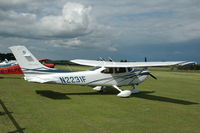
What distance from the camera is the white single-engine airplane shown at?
11055 millimetres

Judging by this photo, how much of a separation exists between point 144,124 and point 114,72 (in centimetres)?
612

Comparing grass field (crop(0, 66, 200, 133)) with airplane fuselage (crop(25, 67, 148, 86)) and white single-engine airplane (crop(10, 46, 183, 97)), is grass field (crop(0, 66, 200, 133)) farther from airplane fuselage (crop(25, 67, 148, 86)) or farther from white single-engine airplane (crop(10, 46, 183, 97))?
white single-engine airplane (crop(10, 46, 183, 97))

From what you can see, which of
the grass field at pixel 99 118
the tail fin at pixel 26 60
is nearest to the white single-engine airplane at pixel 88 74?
the tail fin at pixel 26 60

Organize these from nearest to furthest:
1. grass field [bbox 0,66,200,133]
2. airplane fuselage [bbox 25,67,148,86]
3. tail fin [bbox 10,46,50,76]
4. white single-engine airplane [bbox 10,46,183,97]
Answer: grass field [bbox 0,66,200,133]
tail fin [bbox 10,46,50,76]
white single-engine airplane [bbox 10,46,183,97]
airplane fuselage [bbox 25,67,148,86]

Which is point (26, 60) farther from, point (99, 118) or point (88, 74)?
point (99, 118)


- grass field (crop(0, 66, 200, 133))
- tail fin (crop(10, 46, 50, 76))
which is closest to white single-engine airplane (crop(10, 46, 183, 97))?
tail fin (crop(10, 46, 50, 76))

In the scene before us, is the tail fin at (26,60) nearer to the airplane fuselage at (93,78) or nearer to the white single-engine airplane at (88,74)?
the white single-engine airplane at (88,74)

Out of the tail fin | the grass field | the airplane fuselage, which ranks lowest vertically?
the grass field

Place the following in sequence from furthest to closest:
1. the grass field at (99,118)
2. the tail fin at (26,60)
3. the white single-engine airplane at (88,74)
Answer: the white single-engine airplane at (88,74), the tail fin at (26,60), the grass field at (99,118)

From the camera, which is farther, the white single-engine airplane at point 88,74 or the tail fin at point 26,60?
the white single-engine airplane at point 88,74

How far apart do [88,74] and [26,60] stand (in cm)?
312

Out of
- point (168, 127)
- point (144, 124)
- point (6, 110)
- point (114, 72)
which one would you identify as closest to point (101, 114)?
point (144, 124)

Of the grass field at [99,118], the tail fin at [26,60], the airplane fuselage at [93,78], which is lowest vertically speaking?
the grass field at [99,118]

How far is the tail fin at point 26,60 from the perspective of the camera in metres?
10.9
